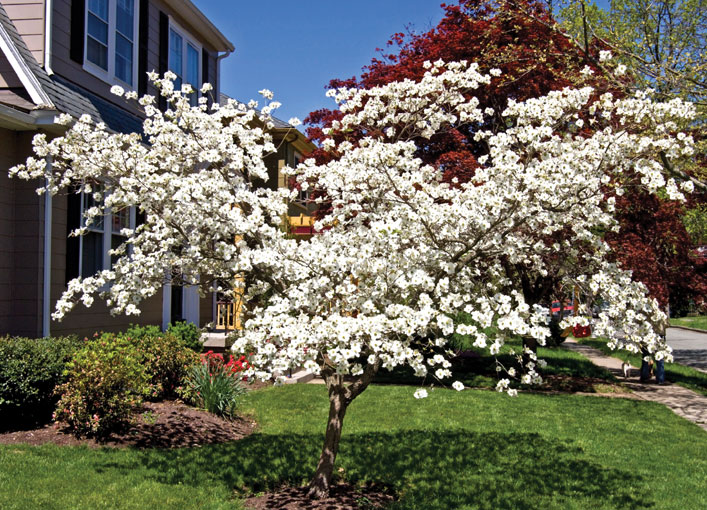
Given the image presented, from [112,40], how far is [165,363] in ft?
Result: 18.7

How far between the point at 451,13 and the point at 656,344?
10095 mm

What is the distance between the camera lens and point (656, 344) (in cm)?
487

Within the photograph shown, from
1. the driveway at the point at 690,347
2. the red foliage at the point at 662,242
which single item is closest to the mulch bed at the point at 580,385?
the red foliage at the point at 662,242

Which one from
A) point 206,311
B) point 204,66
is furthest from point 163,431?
point 204,66

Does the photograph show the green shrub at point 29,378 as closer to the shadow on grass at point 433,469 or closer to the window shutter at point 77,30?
the shadow on grass at point 433,469

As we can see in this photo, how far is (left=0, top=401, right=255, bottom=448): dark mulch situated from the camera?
614 centimetres

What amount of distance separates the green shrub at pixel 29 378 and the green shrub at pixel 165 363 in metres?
1.27

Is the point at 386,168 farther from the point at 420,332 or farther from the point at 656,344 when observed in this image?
the point at 656,344

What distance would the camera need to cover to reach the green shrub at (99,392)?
6195 millimetres

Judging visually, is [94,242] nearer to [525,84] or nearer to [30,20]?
[30,20]

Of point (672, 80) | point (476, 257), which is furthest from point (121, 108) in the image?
point (672, 80)

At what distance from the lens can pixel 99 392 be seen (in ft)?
20.4

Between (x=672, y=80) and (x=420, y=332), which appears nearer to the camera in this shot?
(x=420, y=332)

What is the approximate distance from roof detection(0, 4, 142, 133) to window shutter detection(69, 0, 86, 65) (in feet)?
1.54
